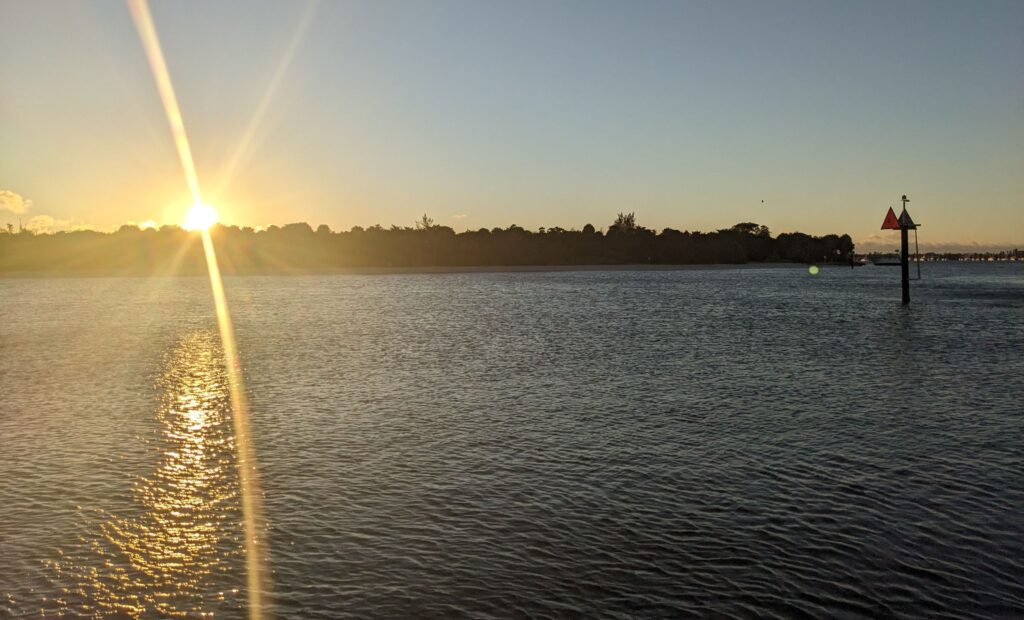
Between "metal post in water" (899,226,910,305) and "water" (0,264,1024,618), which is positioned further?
"metal post in water" (899,226,910,305)

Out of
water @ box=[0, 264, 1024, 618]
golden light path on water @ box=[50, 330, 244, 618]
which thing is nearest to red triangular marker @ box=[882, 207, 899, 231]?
water @ box=[0, 264, 1024, 618]

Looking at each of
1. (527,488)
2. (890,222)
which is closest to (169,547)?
(527,488)

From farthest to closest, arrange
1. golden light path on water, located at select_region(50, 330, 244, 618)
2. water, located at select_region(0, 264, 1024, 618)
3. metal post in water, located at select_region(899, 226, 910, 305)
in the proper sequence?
metal post in water, located at select_region(899, 226, 910, 305) < water, located at select_region(0, 264, 1024, 618) < golden light path on water, located at select_region(50, 330, 244, 618)

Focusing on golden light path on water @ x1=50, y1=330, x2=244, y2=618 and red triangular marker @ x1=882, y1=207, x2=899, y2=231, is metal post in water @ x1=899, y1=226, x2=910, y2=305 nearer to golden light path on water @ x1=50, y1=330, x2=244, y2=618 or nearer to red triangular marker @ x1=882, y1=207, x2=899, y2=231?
red triangular marker @ x1=882, y1=207, x2=899, y2=231

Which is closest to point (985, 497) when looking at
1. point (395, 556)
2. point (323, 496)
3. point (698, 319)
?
point (395, 556)

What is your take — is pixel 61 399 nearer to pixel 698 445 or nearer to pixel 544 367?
pixel 544 367

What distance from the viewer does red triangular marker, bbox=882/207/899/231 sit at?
5969 cm

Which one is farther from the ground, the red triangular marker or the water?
the red triangular marker

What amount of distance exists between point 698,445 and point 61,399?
54.1 ft

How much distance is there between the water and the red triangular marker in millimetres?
36858

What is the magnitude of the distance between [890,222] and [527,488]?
5796cm

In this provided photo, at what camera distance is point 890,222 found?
197 feet

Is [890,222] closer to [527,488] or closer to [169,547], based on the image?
[527,488]

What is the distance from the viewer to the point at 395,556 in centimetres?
895
